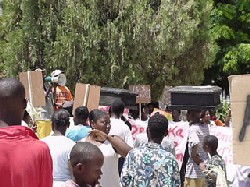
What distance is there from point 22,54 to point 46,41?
133 centimetres

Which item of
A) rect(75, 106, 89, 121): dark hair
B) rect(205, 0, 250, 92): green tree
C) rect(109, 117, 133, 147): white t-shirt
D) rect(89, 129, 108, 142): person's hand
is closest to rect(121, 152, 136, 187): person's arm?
rect(89, 129, 108, 142): person's hand

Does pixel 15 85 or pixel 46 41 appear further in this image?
pixel 46 41

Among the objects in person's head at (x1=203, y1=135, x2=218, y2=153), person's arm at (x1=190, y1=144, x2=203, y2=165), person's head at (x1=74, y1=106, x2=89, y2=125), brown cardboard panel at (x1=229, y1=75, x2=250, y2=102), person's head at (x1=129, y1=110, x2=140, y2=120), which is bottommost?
person's head at (x1=129, y1=110, x2=140, y2=120)

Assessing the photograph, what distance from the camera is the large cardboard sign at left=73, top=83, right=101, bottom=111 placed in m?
10.7

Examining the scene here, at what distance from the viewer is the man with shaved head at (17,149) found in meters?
3.38

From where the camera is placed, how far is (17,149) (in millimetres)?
3398

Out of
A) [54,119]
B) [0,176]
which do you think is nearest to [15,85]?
[0,176]

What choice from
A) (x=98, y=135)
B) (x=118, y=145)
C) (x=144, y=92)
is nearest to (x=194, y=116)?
(x=118, y=145)

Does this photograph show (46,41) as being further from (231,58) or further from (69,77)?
(231,58)

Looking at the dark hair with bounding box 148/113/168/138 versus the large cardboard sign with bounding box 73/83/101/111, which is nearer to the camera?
the dark hair with bounding box 148/113/168/138

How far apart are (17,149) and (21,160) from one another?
0.06 meters

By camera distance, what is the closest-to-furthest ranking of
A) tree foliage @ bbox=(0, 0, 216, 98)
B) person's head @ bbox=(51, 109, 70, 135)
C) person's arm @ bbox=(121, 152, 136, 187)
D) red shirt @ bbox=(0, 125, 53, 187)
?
red shirt @ bbox=(0, 125, 53, 187) → person's arm @ bbox=(121, 152, 136, 187) → person's head @ bbox=(51, 109, 70, 135) → tree foliage @ bbox=(0, 0, 216, 98)

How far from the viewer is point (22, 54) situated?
25.1m

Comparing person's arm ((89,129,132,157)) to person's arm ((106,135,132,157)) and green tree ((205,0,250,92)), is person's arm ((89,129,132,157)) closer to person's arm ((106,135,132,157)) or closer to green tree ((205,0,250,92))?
person's arm ((106,135,132,157))
